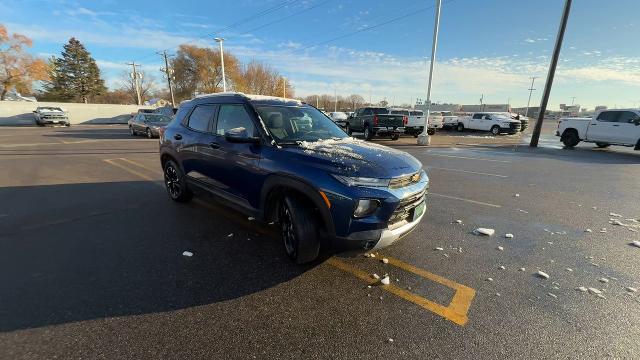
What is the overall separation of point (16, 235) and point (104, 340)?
10.0 feet

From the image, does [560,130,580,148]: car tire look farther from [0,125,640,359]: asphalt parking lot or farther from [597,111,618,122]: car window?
[0,125,640,359]: asphalt parking lot

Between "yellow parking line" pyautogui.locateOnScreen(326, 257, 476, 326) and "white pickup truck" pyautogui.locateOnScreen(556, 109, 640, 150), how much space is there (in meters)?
16.9

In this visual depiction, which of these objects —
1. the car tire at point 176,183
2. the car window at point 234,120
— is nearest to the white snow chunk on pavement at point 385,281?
the car window at point 234,120

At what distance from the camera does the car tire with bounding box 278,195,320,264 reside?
117 inches

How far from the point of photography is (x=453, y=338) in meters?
2.29

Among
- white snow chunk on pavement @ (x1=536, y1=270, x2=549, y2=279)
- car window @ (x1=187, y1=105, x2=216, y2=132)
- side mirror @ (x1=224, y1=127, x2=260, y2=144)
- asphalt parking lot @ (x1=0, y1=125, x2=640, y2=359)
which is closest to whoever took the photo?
asphalt parking lot @ (x1=0, y1=125, x2=640, y2=359)

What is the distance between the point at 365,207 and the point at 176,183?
13.3 ft

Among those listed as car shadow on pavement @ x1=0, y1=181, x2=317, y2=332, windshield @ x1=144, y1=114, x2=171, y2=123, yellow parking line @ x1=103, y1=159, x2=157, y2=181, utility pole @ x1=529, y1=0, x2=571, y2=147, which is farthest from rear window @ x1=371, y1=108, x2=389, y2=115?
car shadow on pavement @ x1=0, y1=181, x2=317, y2=332

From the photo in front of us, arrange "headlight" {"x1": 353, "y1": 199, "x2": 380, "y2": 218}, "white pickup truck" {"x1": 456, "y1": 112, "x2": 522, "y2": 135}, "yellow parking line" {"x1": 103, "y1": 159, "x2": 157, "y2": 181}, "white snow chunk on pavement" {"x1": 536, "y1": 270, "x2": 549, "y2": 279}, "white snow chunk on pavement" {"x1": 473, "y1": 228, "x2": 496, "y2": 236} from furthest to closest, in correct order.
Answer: "white pickup truck" {"x1": 456, "y1": 112, "x2": 522, "y2": 135}, "yellow parking line" {"x1": 103, "y1": 159, "x2": 157, "y2": 181}, "white snow chunk on pavement" {"x1": 473, "y1": 228, "x2": 496, "y2": 236}, "white snow chunk on pavement" {"x1": 536, "y1": 270, "x2": 549, "y2": 279}, "headlight" {"x1": 353, "y1": 199, "x2": 380, "y2": 218}

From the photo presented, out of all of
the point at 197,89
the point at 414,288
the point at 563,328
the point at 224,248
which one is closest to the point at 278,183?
the point at 224,248

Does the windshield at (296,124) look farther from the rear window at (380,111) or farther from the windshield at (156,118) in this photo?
the windshield at (156,118)

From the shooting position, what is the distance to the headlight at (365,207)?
2682 millimetres

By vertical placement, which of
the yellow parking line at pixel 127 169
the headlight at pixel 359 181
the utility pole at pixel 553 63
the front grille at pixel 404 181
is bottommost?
the yellow parking line at pixel 127 169

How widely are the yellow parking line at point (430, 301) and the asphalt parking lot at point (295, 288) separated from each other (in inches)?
0.6
